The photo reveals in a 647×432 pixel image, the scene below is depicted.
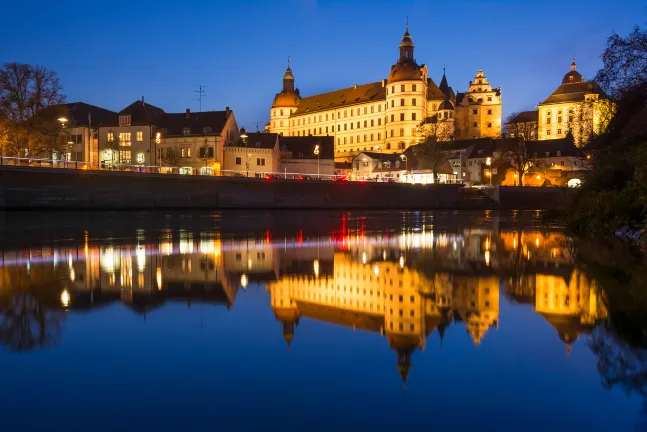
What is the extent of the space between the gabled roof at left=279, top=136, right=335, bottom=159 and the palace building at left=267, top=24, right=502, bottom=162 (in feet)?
130

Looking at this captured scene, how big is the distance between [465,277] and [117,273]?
6783mm

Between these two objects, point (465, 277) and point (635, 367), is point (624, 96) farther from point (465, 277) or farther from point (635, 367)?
point (635, 367)

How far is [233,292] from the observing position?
944 cm

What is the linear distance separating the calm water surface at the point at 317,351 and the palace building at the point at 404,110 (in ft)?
468

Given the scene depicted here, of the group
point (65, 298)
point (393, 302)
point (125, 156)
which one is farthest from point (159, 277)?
point (125, 156)

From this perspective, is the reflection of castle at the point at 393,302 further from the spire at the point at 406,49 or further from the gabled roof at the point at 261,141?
the spire at the point at 406,49

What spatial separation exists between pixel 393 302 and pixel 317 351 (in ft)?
8.90

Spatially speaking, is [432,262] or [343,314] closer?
[343,314]

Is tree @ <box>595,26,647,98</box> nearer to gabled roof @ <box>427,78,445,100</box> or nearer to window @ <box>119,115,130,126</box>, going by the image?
window @ <box>119,115,130,126</box>

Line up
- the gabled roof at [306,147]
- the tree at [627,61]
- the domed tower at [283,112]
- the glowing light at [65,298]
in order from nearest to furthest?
the glowing light at [65,298], the tree at [627,61], the gabled roof at [306,147], the domed tower at [283,112]

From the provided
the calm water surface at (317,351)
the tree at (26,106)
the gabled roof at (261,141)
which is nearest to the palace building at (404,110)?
the gabled roof at (261,141)

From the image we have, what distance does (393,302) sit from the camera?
8.28 m

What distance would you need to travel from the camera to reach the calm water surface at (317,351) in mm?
4215

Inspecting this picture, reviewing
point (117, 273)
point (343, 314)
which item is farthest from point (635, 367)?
point (117, 273)
